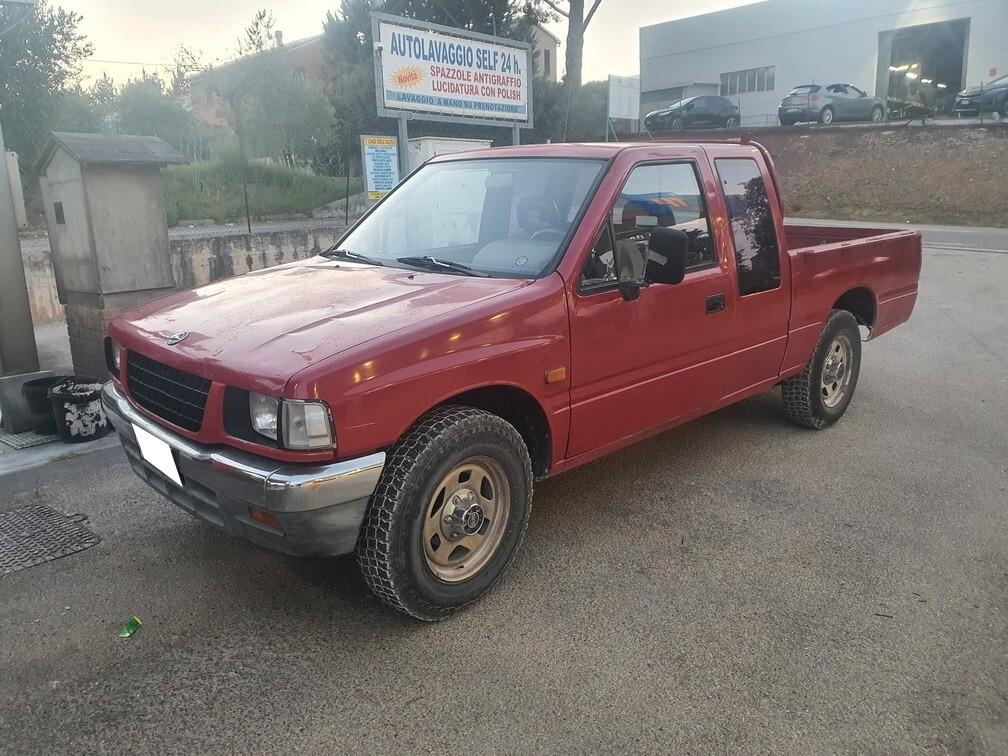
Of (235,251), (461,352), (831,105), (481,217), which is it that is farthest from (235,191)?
(831,105)

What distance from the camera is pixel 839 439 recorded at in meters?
5.60

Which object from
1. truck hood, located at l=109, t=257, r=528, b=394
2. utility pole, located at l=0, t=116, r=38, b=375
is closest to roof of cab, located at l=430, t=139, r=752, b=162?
truck hood, located at l=109, t=257, r=528, b=394

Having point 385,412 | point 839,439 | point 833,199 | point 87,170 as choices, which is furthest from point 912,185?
point 385,412

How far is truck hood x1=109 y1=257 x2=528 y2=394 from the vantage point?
3014 mm

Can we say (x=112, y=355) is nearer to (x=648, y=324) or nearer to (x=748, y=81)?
(x=648, y=324)

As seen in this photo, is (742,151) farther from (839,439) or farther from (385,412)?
(385,412)

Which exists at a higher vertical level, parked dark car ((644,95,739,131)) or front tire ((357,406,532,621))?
parked dark car ((644,95,739,131))

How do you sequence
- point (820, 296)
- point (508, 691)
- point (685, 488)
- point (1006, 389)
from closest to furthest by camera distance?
point (508, 691) → point (685, 488) → point (820, 296) → point (1006, 389)

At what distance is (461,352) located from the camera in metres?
3.23

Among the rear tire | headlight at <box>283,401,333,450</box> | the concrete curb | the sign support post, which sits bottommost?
the concrete curb

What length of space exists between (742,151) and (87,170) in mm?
4722

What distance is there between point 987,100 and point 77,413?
30981 millimetres

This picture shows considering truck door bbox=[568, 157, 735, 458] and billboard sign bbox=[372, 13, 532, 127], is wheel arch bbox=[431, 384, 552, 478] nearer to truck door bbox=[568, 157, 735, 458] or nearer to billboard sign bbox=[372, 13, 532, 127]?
truck door bbox=[568, 157, 735, 458]

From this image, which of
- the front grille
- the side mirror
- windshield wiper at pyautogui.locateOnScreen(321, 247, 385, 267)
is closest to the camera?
the front grille
